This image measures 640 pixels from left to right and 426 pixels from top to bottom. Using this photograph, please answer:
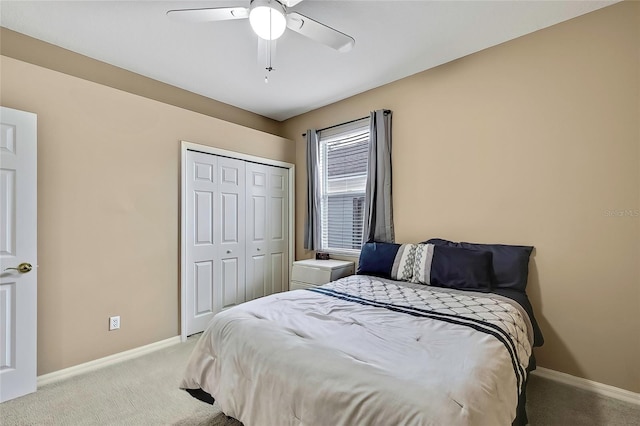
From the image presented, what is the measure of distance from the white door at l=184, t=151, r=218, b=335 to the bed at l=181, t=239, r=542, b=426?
1.51 metres

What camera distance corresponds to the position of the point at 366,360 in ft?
4.01

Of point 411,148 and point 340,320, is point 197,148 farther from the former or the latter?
point 340,320

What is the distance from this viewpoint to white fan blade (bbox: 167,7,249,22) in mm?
1740

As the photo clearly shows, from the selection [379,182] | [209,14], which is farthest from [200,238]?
[209,14]

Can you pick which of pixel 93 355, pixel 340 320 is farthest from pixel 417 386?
pixel 93 355

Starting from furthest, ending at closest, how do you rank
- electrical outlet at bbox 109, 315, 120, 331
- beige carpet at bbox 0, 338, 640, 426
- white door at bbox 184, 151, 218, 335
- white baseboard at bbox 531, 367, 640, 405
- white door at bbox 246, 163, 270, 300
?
1. white door at bbox 246, 163, 270, 300
2. white door at bbox 184, 151, 218, 335
3. electrical outlet at bbox 109, 315, 120, 331
4. white baseboard at bbox 531, 367, 640, 405
5. beige carpet at bbox 0, 338, 640, 426

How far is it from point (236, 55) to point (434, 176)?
2.16 meters

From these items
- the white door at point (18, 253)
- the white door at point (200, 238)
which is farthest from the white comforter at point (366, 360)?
the white door at point (200, 238)

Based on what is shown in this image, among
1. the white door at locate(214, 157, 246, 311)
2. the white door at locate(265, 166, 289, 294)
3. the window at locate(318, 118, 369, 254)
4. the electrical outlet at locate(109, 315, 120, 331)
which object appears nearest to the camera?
the electrical outlet at locate(109, 315, 120, 331)

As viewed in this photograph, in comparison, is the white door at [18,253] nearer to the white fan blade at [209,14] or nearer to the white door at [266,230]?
the white fan blade at [209,14]

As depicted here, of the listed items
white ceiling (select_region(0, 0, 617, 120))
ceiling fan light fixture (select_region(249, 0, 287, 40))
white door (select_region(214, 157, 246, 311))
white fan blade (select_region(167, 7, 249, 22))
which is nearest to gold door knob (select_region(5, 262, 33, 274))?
white door (select_region(214, 157, 246, 311))

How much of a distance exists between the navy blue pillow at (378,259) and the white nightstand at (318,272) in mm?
442

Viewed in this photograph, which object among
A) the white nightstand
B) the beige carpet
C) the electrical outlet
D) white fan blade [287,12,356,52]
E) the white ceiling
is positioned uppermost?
the white ceiling

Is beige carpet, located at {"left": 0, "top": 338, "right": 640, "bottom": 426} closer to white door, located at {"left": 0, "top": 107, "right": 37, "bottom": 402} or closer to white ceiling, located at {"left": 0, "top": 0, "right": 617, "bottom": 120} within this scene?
white door, located at {"left": 0, "top": 107, "right": 37, "bottom": 402}
